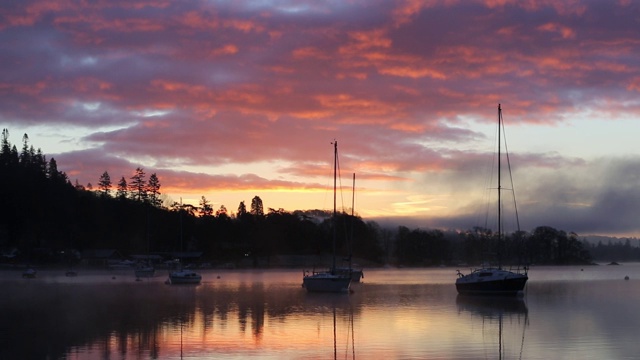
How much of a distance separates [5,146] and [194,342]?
6290 inches

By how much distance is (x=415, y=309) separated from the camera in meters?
47.0

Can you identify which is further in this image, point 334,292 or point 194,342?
point 334,292

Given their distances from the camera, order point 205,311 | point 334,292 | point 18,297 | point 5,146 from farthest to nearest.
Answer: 1. point 5,146
2. point 334,292
3. point 18,297
4. point 205,311

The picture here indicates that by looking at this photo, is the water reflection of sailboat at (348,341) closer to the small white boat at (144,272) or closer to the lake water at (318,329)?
the lake water at (318,329)

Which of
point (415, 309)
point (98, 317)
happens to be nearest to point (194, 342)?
point (98, 317)

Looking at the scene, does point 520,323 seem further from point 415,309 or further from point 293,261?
point 293,261

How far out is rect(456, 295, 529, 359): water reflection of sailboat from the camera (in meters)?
36.9

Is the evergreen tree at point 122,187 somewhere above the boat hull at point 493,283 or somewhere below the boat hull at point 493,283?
above

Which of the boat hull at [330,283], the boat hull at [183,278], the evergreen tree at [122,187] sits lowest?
the boat hull at [183,278]

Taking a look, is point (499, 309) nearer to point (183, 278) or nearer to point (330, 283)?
point (330, 283)

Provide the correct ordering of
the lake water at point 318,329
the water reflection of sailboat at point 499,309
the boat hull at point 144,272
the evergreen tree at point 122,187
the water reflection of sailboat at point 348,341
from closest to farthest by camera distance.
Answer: the water reflection of sailboat at point 348,341, the lake water at point 318,329, the water reflection of sailboat at point 499,309, the boat hull at point 144,272, the evergreen tree at point 122,187

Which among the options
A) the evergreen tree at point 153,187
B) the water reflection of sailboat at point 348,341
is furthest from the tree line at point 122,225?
the water reflection of sailboat at point 348,341

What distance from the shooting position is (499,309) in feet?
160

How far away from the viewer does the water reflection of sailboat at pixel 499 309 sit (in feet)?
121
